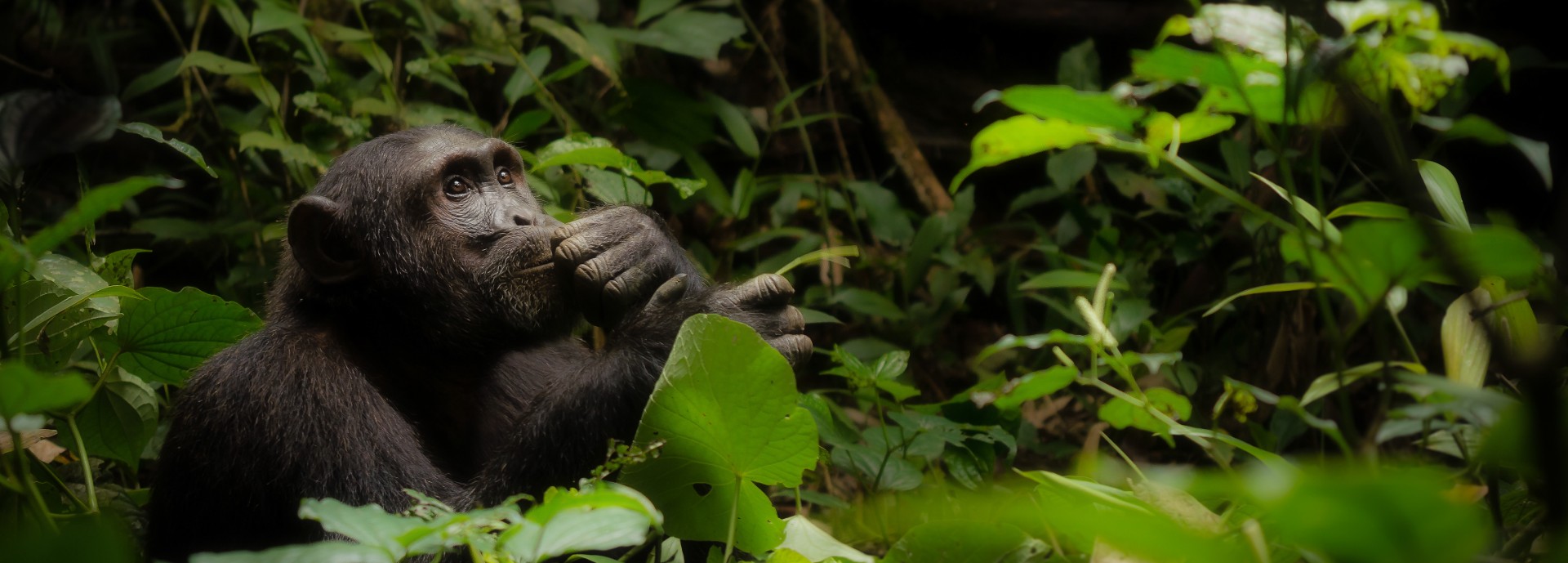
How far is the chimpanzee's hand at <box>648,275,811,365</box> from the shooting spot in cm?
281

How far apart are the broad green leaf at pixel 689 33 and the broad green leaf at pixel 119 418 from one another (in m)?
2.81

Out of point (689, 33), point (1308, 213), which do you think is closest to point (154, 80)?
point (689, 33)

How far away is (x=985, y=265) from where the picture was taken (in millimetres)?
5648

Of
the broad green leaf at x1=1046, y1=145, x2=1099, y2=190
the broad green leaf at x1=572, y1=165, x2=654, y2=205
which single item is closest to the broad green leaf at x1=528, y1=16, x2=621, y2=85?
the broad green leaf at x1=572, y1=165, x2=654, y2=205

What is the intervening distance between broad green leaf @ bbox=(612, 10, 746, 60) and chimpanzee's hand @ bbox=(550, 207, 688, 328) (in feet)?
7.41

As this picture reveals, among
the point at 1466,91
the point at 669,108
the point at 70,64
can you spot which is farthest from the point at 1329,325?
the point at 70,64

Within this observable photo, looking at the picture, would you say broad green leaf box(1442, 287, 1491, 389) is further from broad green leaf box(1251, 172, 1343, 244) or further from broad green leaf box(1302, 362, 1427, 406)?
broad green leaf box(1251, 172, 1343, 244)

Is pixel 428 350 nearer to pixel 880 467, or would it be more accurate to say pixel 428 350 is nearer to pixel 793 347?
pixel 793 347

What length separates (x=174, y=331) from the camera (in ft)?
9.97

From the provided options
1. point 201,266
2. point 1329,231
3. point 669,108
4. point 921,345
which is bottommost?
point 921,345

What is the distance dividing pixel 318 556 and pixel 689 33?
4281mm

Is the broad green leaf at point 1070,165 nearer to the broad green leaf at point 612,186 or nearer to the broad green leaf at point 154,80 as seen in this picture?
the broad green leaf at point 612,186

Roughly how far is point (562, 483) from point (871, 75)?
448cm

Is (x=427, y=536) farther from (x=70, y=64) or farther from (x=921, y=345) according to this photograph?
(x=70, y=64)
